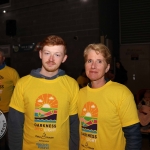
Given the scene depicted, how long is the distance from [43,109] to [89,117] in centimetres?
39

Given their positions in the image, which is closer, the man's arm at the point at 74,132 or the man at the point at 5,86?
the man's arm at the point at 74,132

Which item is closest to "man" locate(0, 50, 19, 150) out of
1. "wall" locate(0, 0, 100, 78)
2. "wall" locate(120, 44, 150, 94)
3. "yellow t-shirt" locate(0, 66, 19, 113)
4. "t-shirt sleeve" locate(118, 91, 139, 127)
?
"yellow t-shirt" locate(0, 66, 19, 113)

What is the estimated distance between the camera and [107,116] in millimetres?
1763

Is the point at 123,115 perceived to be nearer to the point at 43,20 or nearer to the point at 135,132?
the point at 135,132

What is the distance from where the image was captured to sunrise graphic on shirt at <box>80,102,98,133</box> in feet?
5.94

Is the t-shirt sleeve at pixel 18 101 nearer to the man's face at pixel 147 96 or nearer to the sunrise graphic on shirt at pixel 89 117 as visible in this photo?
the sunrise graphic on shirt at pixel 89 117

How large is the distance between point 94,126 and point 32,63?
23.7 feet

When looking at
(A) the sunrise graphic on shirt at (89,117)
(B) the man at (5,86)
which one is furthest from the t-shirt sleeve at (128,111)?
(B) the man at (5,86)

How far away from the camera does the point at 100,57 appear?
1839 mm

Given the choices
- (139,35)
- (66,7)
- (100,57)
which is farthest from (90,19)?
(100,57)

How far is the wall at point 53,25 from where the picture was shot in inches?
302

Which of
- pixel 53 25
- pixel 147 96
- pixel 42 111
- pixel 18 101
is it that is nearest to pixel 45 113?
pixel 42 111

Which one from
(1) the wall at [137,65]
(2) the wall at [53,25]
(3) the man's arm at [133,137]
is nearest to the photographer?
(3) the man's arm at [133,137]

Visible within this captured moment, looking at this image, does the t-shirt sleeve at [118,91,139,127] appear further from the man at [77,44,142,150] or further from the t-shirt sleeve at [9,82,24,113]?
the t-shirt sleeve at [9,82,24,113]
